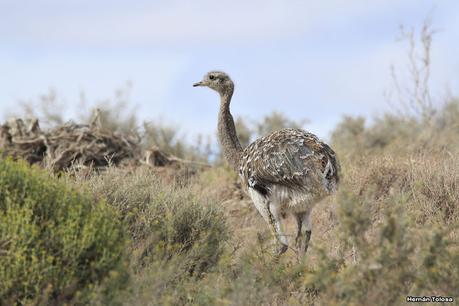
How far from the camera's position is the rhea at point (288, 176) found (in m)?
7.07

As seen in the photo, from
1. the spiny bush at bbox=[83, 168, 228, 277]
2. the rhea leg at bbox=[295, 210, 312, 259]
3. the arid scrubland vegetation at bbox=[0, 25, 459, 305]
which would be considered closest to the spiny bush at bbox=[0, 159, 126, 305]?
the arid scrubland vegetation at bbox=[0, 25, 459, 305]

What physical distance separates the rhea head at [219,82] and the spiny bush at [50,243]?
3.23 m

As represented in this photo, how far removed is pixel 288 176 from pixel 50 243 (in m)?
2.54

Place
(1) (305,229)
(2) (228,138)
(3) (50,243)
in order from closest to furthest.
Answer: (3) (50,243) < (1) (305,229) < (2) (228,138)

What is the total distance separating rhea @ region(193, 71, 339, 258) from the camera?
707 cm

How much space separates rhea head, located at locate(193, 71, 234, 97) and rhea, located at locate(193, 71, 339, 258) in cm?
107

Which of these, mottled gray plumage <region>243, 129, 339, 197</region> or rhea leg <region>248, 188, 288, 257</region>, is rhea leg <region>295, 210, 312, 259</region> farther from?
mottled gray plumage <region>243, 129, 339, 197</region>

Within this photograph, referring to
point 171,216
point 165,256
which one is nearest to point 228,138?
point 171,216

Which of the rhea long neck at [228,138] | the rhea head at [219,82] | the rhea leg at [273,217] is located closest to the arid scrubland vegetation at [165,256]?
the rhea leg at [273,217]

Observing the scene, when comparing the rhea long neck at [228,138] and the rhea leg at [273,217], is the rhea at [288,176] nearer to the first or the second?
the rhea leg at [273,217]

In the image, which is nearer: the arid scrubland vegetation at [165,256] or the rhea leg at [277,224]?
the arid scrubland vegetation at [165,256]

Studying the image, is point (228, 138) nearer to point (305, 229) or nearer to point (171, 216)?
point (305, 229)

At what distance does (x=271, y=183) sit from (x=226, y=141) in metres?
1.17

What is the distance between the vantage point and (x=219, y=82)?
8742 mm
